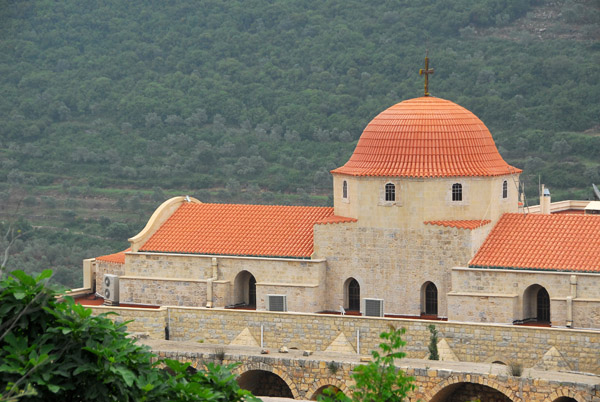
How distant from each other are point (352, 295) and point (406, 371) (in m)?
5.46

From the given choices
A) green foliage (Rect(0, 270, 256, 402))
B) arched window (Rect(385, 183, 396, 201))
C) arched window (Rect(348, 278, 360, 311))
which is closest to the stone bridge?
arched window (Rect(348, 278, 360, 311))

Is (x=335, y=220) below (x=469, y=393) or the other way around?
the other way around

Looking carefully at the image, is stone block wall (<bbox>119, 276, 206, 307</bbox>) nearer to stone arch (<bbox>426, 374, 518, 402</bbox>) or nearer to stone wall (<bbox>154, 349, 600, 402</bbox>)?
stone wall (<bbox>154, 349, 600, 402</bbox>)

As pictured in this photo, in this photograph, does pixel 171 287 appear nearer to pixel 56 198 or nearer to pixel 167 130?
pixel 56 198

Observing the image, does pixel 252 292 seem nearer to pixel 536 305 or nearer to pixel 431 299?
pixel 431 299

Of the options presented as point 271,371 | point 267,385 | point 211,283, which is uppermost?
point 211,283

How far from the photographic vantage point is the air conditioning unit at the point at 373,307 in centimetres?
4134

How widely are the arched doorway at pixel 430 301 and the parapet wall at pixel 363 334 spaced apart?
5.62 feet

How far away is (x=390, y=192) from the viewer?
41281 mm

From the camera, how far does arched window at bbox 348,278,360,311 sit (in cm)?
4244

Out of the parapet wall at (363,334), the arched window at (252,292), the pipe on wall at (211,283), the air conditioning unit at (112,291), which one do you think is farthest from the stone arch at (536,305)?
the air conditioning unit at (112,291)

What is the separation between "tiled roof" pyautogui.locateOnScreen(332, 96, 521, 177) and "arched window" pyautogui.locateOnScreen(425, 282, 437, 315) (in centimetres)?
358

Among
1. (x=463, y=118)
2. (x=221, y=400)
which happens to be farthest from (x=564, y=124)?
(x=221, y=400)

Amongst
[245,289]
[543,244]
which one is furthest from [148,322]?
[543,244]
